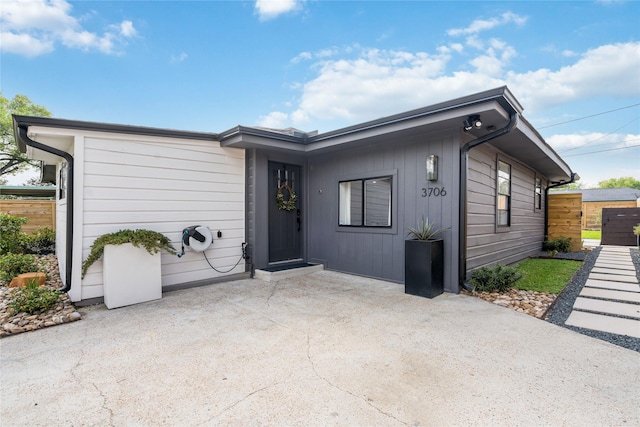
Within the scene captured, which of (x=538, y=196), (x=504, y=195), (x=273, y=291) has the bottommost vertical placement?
(x=273, y=291)

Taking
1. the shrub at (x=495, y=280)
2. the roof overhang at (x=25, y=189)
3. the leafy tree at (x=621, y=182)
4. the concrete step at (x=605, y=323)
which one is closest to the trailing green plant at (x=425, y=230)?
the shrub at (x=495, y=280)

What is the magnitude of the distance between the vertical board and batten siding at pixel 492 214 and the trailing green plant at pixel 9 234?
29.2 ft

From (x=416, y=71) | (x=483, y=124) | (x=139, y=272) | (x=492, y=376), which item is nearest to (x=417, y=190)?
(x=483, y=124)

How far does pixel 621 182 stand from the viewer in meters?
42.9

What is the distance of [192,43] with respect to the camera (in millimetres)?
7758

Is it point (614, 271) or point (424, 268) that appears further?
point (614, 271)

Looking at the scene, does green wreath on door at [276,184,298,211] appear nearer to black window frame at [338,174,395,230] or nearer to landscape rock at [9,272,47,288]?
black window frame at [338,174,395,230]

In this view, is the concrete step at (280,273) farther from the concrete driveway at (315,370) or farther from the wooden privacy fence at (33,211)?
the wooden privacy fence at (33,211)

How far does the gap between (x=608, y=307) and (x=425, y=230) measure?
227cm

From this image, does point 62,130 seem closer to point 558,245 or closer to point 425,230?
point 425,230

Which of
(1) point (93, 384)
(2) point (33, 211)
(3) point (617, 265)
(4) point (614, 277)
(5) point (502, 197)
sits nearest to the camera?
(1) point (93, 384)

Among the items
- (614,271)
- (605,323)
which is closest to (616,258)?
(614,271)

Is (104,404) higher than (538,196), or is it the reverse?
(538,196)

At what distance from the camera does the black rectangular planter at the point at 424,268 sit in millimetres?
3934
